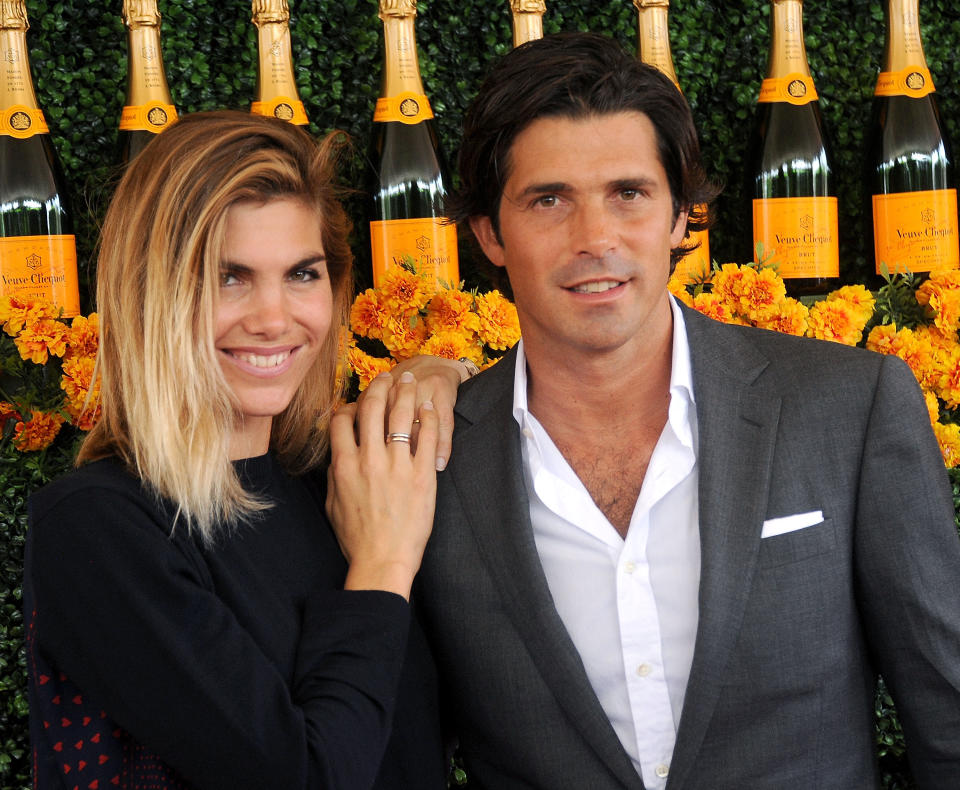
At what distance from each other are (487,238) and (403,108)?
0.41 meters

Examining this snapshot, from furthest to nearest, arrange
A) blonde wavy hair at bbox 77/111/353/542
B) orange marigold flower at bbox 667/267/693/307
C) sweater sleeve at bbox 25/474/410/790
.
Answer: orange marigold flower at bbox 667/267/693/307
blonde wavy hair at bbox 77/111/353/542
sweater sleeve at bbox 25/474/410/790

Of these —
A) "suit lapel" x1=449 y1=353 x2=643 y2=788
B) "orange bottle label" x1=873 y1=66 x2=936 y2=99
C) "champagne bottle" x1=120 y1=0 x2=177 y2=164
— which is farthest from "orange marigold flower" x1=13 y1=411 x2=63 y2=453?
"orange bottle label" x1=873 y1=66 x2=936 y2=99

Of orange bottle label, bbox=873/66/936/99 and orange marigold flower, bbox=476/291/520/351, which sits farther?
orange bottle label, bbox=873/66/936/99

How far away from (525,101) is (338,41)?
631mm

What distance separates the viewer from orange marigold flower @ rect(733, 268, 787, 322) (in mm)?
1429

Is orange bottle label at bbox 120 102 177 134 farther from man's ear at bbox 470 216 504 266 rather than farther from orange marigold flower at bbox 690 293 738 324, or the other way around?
orange marigold flower at bbox 690 293 738 324

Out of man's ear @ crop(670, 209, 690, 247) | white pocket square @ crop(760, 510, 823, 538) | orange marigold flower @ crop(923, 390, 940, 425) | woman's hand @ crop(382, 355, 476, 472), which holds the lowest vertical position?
white pocket square @ crop(760, 510, 823, 538)

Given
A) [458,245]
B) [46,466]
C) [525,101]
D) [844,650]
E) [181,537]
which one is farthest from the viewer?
[458,245]

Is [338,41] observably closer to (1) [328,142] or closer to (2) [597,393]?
(1) [328,142]

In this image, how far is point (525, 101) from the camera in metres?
1.19

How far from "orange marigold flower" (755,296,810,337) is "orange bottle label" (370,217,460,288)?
430mm

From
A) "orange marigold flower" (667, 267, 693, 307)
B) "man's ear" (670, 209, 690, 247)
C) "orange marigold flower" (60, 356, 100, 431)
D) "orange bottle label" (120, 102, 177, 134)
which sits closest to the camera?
"man's ear" (670, 209, 690, 247)

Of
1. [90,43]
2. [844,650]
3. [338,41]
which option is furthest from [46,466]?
[844,650]

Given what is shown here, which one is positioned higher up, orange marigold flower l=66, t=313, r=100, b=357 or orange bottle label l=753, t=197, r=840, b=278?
orange bottle label l=753, t=197, r=840, b=278
